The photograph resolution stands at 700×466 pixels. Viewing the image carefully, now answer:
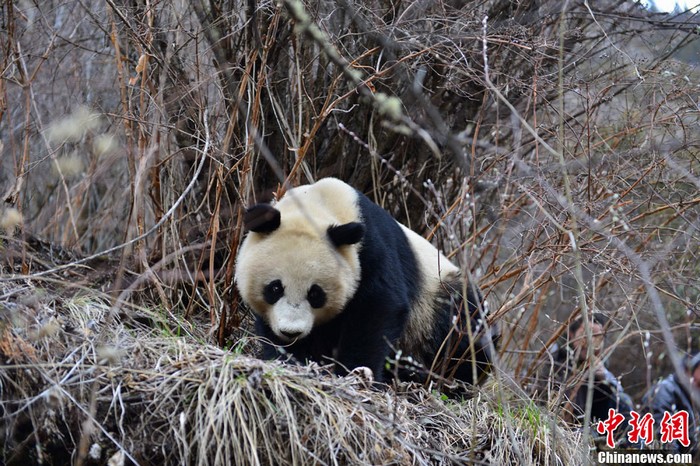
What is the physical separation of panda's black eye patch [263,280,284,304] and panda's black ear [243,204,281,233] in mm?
292

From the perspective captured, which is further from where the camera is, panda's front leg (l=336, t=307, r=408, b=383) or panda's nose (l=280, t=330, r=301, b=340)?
panda's front leg (l=336, t=307, r=408, b=383)

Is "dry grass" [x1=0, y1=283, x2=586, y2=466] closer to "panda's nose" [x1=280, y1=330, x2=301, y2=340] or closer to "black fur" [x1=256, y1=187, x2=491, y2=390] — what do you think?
"panda's nose" [x1=280, y1=330, x2=301, y2=340]

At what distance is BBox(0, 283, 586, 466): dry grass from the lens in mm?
3141

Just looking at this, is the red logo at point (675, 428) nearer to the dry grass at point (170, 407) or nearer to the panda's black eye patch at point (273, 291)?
the dry grass at point (170, 407)

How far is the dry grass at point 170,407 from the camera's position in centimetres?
314

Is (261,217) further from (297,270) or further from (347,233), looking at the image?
(347,233)

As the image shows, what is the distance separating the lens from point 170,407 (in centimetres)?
328

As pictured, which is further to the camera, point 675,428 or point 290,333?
point 675,428

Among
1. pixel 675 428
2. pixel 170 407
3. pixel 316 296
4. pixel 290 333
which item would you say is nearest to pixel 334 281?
pixel 316 296

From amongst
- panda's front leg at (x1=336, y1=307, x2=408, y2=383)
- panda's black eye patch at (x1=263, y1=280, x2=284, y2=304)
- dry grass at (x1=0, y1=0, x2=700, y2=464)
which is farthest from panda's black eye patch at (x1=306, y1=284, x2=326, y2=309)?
dry grass at (x1=0, y1=0, x2=700, y2=464)

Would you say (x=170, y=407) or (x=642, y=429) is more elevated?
(x=170, y=407)

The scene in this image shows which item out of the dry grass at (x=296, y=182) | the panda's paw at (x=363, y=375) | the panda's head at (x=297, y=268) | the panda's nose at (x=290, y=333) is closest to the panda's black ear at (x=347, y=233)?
the panda's head at (x=297, y=268)

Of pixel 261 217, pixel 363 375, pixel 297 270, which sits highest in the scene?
pixel 261 217

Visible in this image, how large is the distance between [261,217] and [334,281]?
50 centimetres
